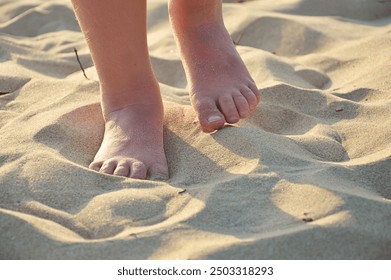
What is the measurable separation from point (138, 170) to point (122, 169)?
46 mm

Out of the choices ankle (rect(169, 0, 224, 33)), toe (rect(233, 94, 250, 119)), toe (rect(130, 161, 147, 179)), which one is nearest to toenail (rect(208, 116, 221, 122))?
toe (rect(233, 94, 250, 119))

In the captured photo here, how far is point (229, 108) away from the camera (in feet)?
7.08

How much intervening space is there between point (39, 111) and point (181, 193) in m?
0.77

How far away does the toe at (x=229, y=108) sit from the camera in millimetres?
2139

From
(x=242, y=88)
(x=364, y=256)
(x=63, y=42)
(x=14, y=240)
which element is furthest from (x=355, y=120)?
(x=63, y=42)

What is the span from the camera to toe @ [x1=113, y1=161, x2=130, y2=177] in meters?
1.93

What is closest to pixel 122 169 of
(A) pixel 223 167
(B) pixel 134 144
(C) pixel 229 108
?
(B) pixel 134 144

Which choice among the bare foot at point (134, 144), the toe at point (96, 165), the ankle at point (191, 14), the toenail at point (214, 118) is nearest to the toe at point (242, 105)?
the toenail at point (214, 118)

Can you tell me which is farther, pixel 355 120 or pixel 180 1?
pixel 180 1

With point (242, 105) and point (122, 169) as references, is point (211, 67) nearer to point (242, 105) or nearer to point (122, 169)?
point (242, 105)

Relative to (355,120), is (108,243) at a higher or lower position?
higher

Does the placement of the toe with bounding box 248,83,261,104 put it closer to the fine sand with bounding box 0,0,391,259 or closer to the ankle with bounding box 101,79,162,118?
the fine sand with bounding box 0,0,391,259
